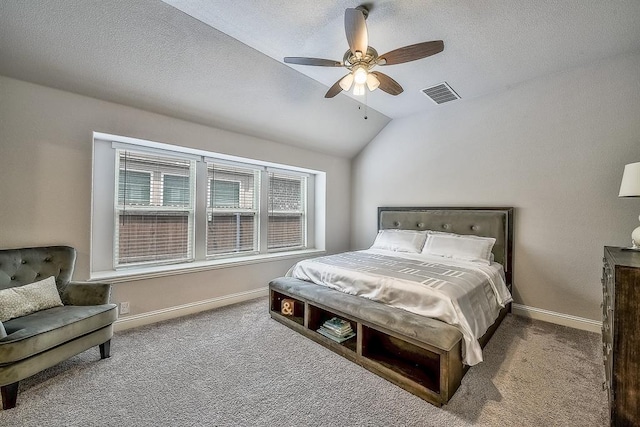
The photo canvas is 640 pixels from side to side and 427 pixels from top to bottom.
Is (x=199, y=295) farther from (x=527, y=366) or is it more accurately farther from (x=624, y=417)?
(x=624, y=417)

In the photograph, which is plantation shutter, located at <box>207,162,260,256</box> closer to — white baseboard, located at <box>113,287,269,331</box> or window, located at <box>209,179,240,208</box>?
window, located at <box>209,179,240,208</box>

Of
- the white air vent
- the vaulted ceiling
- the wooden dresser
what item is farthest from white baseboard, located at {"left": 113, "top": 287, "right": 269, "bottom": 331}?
the white air vent

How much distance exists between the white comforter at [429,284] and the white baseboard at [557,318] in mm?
644

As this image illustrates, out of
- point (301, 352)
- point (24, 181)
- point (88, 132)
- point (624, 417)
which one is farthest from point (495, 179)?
point (24, 181)

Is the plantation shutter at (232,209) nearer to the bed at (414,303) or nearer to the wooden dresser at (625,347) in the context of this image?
the bed at (414,303)

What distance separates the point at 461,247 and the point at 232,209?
3.08 m

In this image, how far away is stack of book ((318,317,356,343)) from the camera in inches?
92.4

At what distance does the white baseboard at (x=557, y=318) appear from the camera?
273 centimetres

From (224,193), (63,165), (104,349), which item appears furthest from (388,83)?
(104,349)

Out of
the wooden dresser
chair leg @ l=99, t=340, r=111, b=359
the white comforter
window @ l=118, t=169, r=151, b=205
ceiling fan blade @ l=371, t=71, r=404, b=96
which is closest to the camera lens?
the wooden dresser

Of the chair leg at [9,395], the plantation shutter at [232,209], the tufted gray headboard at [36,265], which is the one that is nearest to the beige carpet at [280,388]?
the chair leg at [9,395]

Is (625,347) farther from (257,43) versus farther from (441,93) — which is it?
(257,43)

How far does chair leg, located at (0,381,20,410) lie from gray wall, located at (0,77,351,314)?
1.06m

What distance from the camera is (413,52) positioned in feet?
6.40
